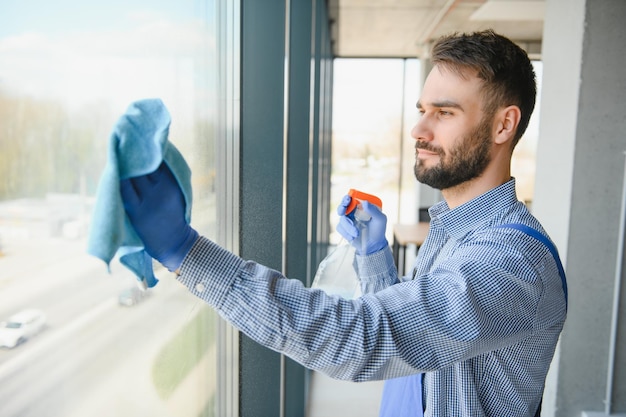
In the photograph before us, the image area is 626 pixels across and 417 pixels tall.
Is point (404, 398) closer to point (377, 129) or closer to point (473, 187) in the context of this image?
point (473, 187)

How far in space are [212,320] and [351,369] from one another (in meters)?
0.59

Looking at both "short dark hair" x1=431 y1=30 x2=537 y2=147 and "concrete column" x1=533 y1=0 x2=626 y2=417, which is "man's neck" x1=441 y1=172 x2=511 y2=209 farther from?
"concrete column" x1=533 y1=0 x2=626 y2=417

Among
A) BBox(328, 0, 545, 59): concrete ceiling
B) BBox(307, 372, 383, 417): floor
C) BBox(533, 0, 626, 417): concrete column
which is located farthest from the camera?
BBox(328, 0, 545, 59): concrete ceiling

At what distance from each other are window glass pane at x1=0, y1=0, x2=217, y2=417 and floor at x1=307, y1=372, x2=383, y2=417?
9.59 ft

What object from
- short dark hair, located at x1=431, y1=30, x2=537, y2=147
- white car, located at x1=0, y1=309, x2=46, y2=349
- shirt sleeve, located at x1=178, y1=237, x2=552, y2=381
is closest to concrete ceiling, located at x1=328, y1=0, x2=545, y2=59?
short dark hair, located at x1=431, y1=30, x2=537, y2=147

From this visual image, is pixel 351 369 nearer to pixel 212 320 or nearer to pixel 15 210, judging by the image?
pixel 15 210

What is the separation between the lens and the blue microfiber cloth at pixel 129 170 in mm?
529

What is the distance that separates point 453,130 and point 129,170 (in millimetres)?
755

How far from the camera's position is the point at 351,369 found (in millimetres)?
716

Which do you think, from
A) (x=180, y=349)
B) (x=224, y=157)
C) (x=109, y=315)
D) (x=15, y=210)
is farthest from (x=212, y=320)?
(x=15, y=210)

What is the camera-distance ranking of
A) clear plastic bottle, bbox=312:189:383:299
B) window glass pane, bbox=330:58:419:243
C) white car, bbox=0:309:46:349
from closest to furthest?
white car, bbox=0:309:46:349 < clear plastic bottle, bbox=312:189:383:299 < window glass pane, bbox=330:58:419:243

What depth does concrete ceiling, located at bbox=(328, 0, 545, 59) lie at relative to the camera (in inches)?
236

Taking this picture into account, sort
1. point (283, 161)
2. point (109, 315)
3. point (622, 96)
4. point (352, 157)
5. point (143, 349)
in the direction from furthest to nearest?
point (352, 157) < point (622, 96) < point (283, 161) < point (143, 349) < point (109, 315)

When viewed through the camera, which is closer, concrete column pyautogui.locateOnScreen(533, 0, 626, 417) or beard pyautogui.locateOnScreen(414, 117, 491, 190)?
beard pyautogui.locateOnScreen(414, 117, 491, 190)
